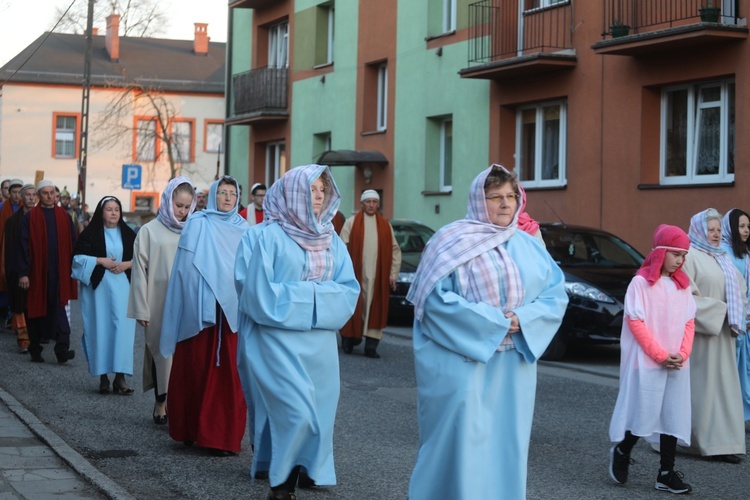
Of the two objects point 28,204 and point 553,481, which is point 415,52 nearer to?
point 28,204

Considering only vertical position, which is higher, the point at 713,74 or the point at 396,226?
the point at 713,74

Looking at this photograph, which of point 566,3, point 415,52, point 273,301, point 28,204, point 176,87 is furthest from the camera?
point 176,87

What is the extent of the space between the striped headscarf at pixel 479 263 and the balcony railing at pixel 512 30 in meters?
15.1

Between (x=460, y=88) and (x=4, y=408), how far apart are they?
15.1m

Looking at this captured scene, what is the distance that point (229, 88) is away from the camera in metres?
34.4

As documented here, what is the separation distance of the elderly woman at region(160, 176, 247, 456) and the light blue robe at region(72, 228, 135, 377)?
8.47 ft

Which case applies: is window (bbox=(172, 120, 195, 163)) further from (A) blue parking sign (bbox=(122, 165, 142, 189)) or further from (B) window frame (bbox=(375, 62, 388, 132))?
(B) window frame (bbox=(375, 62, 388, 132))

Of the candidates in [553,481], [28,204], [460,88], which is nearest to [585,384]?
[553,481]

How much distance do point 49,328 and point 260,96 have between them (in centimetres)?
1844

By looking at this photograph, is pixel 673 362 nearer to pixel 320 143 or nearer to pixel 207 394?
pixel 207 394

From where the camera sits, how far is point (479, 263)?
215 inches

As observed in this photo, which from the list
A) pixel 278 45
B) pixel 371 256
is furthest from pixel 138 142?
pixel 371 256

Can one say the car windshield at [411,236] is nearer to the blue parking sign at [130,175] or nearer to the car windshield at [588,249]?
the car windshield at [588,249]

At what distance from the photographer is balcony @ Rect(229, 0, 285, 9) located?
31594 mm
